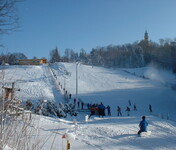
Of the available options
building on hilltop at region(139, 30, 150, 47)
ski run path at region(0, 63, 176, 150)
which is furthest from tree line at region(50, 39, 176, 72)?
ski run path at region(0, 63, 176, 150)

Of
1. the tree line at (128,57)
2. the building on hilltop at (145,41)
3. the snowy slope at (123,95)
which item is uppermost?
the building on hilltop at (145,41)

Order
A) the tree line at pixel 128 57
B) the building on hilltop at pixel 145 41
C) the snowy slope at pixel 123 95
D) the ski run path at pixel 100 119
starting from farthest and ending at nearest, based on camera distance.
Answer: the building on hilltop at pixel 145 41 → the tree line at pixel 128 57 → the snowy slope at pixel 123 95 → the ski run path at pixel 100 119

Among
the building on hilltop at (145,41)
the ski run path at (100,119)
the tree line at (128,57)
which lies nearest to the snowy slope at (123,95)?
the ski run path at (100,119)

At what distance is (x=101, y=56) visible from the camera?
115562 millimetres

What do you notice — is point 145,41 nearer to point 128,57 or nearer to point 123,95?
point 128,57

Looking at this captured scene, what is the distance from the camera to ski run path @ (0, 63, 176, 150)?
7.51 meters

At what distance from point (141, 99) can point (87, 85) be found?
12090 mm

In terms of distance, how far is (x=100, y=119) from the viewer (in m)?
15.3

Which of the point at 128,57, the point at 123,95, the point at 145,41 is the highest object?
the point at 145,41

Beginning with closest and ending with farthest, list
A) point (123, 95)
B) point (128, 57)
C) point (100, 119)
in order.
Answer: point (100, 119)
point (123, 95)
point (128, 57)

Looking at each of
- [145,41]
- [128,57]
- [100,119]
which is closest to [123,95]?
[100,119]

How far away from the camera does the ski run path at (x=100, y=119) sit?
7.51 meters

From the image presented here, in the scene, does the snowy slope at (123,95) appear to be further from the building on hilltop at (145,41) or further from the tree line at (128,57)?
the building on hilltop at (145,41)

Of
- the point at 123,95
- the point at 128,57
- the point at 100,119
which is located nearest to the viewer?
the point at 100,119
